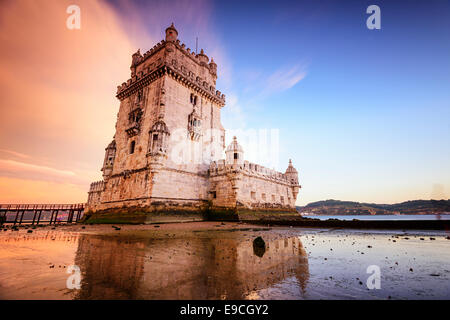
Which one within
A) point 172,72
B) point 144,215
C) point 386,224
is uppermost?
point 172,72

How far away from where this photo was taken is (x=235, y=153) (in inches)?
902

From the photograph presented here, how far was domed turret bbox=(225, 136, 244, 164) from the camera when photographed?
74.7ft

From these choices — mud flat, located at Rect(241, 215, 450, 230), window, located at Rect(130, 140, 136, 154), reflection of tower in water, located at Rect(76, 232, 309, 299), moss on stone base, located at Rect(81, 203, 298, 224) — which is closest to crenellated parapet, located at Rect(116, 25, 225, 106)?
window, located at Rect(130, 140, 136, 154)

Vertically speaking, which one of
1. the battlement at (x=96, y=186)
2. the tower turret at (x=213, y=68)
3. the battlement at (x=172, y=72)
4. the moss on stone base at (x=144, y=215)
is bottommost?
the moss on stone base at (x=144, y=215)

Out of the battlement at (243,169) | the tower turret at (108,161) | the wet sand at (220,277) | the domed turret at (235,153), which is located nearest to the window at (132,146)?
the tower turret at (108,161)

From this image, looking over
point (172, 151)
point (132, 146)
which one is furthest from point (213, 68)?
point (132, 146)

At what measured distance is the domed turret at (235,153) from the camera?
22781mm

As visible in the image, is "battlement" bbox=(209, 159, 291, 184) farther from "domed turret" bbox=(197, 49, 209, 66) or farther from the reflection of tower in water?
the reflection of tower in water

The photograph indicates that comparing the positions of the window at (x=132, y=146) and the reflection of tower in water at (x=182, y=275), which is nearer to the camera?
the reflection of tower in water at (x=182, y=275)

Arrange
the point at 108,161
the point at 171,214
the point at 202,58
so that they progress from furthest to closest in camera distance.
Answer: the point at 202,58 → the point at 108,161 → the point at 171,214

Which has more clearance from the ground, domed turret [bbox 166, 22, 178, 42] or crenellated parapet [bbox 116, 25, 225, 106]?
domed turret [bbox 166, 22, 178, 42]

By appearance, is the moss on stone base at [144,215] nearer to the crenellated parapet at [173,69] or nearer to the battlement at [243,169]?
the battlement at [243,169]

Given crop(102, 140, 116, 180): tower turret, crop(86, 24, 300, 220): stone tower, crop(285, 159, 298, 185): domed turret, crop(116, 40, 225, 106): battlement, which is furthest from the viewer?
crop(285, 159, 298, 185): domed turret

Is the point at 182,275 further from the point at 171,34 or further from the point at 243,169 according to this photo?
the point at 171,34
